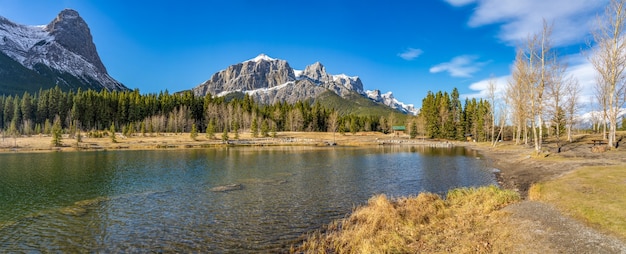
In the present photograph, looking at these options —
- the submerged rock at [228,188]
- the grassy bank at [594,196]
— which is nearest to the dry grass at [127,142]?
the submerged rock at [228,188]

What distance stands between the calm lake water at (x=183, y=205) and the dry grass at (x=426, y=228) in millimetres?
2371

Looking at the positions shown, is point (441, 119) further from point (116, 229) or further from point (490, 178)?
point (116, 229)

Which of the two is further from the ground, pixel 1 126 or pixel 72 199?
pixel 1 126

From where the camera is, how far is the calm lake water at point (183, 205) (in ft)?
53.2

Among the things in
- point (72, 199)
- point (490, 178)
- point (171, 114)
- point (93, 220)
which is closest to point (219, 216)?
point (93, 220)

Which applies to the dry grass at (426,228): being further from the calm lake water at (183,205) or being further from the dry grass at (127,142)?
the dry grass at (127,142)

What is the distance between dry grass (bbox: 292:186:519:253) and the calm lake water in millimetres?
2371

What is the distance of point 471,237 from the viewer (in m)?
12.7

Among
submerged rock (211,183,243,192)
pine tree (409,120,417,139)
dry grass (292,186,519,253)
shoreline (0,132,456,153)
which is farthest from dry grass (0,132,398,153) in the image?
dry grass (292,186,519,253)

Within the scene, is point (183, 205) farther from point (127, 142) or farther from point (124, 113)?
point (124, 113)

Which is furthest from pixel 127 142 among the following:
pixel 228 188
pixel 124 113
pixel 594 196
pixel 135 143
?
pixel 594 196

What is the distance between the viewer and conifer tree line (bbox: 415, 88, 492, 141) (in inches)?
4839

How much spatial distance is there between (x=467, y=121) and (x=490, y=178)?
352 ft

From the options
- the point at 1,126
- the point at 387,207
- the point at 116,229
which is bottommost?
the point at 116,229
